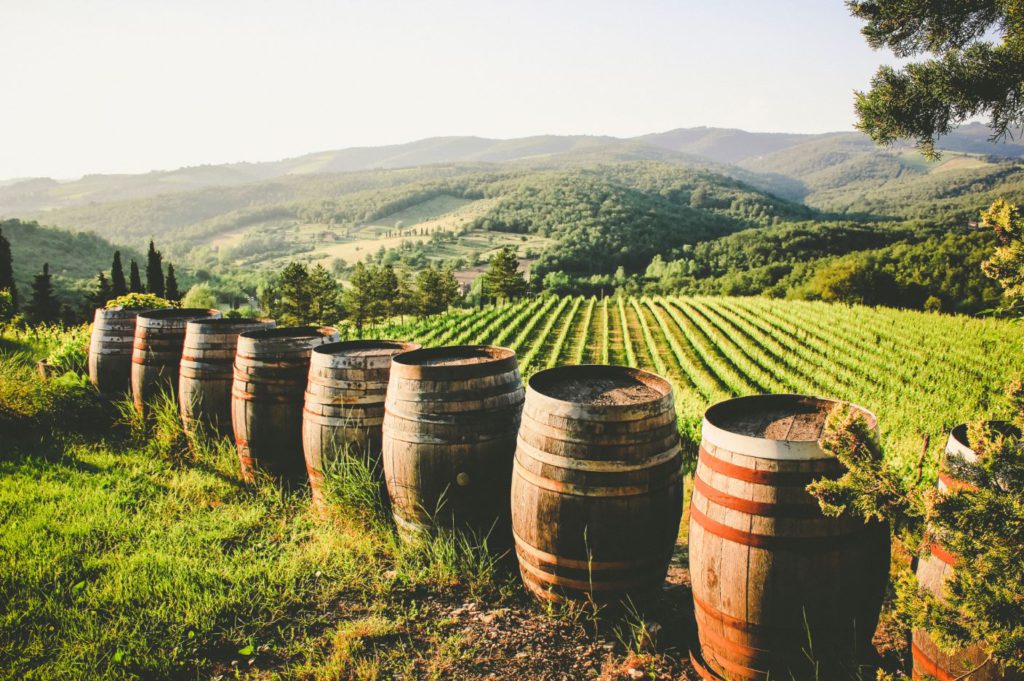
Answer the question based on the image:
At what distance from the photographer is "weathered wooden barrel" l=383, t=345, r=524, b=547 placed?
3619 mm

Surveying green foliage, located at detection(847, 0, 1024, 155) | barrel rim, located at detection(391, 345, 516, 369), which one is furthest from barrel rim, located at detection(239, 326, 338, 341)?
green foliage, located at detection(847, 0, 1024, 155)

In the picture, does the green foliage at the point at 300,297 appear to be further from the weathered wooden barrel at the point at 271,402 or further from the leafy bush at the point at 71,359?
the weathered wooden barrel at the point at 271,402

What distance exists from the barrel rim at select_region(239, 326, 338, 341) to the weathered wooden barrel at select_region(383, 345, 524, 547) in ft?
6.18

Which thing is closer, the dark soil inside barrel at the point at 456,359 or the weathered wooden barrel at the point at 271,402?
the dark soil inside barrel at the point at 456,359

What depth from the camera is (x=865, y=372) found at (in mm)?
22281

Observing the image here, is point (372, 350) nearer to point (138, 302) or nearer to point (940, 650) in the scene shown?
point (940, 650)

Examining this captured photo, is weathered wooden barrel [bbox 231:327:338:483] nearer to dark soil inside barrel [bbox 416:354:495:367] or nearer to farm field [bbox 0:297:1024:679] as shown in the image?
farm field [bbox 0:297:1024:679]

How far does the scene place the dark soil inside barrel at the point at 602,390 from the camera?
132 inches

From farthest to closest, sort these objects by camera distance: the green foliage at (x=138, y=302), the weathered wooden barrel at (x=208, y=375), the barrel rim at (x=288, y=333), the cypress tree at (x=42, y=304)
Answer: the cypress tree at (x=42, y=304)
the green foliage at (x=138, y=302)
the weathered wooden barrel at (x=208, y=375)
the barrel rim at (x=288, y=333)

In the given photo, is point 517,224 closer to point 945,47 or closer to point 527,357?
point 527,357

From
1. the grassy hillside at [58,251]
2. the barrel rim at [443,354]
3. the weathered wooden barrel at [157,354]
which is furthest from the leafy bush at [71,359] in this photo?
the grassy hillside at [58,251]

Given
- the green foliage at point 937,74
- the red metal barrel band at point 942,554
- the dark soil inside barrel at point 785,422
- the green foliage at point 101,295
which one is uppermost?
the green foliage at point 937,74

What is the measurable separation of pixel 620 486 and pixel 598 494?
0.13 m

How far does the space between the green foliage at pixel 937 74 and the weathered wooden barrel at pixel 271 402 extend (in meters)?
6.88
